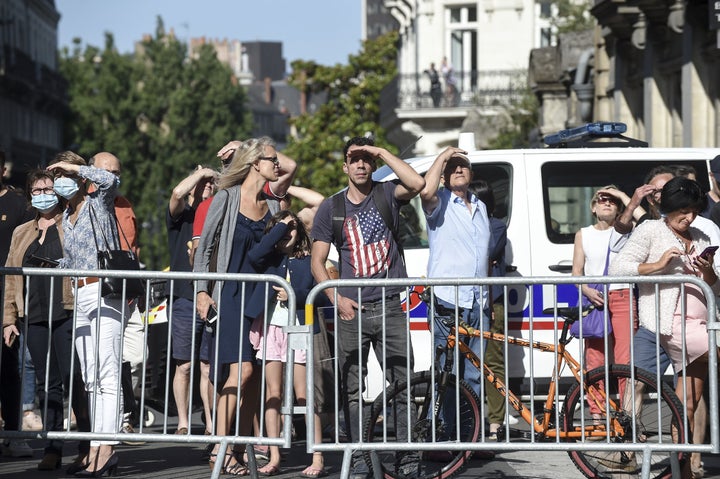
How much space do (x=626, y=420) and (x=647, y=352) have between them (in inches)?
25.0

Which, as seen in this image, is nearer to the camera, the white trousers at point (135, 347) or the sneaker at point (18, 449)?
the sneaker at point (18, 449)

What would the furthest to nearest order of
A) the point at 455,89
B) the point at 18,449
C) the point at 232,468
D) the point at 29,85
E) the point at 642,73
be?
1. the point at 29,85
2. the point at 455,89
3. the point at 642,73
4. the point at 18,449
5. the point at 232,468

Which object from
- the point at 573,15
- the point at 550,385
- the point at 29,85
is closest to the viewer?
the point at 550,385

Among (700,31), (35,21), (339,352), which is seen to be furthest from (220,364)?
(35,21)

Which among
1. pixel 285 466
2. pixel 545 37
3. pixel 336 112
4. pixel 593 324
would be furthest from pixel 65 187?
pixel 336 112

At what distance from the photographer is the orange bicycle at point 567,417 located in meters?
8.61

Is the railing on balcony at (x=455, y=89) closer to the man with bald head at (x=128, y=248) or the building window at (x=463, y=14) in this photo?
the building window at (x=463, y=14)

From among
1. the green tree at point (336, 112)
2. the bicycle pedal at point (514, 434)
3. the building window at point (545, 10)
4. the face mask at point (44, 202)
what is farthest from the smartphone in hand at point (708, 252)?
the green tree at point (336, 112)

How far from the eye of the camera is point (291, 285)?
9406mm

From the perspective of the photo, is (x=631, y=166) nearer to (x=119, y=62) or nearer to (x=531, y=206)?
(x=531, y=206)

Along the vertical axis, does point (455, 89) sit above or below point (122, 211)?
above

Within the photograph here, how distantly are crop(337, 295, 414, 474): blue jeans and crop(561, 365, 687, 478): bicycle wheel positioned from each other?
908 millimetres

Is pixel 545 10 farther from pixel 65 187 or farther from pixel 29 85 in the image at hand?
pixel 29 85

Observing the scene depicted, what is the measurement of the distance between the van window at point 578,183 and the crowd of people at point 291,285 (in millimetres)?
1077
